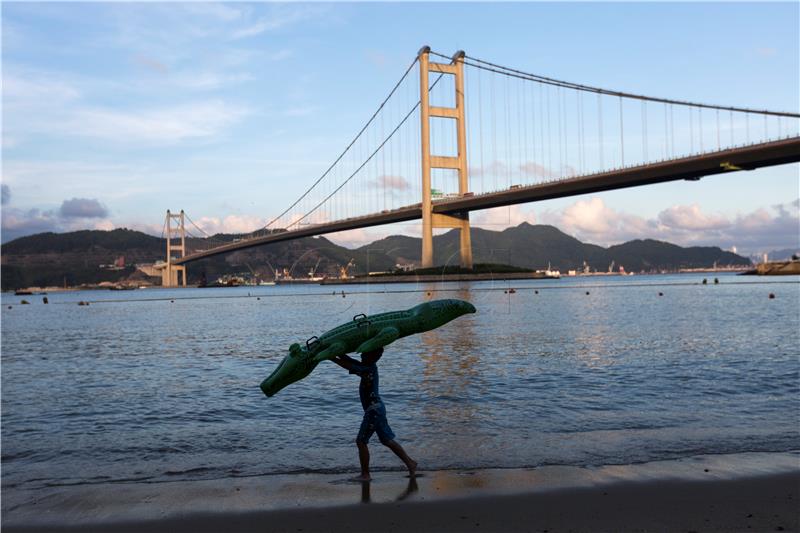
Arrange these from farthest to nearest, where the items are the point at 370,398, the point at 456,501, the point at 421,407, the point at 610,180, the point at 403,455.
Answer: the point at 610,180 → the point at 421,407 → the point at 403,455 → the point at 370,398 → the point at 456,501

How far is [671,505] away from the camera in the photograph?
6.07 m

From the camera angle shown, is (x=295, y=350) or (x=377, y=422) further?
(x=377, y=422)

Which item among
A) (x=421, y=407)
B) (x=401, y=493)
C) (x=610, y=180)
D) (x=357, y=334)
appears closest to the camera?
(x=357, y=334)

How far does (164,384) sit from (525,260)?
100m

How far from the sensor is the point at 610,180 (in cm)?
5831

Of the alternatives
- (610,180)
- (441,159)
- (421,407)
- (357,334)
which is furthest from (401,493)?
(441,159)

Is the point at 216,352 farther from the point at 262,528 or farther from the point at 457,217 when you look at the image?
the point at 457,217

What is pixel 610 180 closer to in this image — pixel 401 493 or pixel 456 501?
pixel 401 493

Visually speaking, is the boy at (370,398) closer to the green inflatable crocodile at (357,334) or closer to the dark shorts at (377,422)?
the dark shorts at (377,422)

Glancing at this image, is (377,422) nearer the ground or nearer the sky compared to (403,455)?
nearer the sky

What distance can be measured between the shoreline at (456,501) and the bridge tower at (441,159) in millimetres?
71365

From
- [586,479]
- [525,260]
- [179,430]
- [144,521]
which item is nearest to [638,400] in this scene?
[586,479]

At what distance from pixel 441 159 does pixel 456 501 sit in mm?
79872

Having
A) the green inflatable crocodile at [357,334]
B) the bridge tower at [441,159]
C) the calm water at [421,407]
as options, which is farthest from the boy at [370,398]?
the bridge tower at [441,159]
